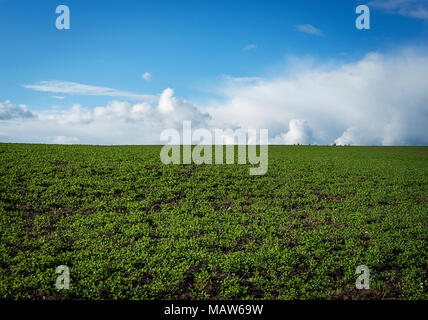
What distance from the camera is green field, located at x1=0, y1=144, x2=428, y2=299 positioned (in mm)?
8031

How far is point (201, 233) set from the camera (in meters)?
11.4

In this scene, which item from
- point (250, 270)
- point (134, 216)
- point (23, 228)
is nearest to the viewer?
point (250, 270)

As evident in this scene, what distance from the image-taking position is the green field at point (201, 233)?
26.3 feet

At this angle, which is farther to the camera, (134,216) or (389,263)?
(134,216)

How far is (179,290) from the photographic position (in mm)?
7773
